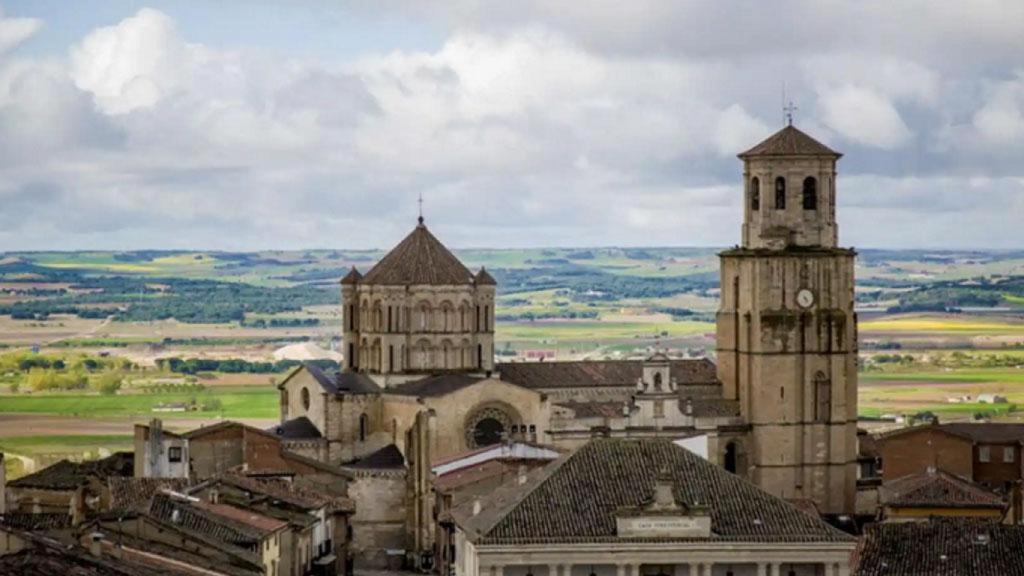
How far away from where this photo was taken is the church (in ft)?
407

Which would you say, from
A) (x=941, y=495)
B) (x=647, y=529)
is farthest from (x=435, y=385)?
(x=647, y=529)

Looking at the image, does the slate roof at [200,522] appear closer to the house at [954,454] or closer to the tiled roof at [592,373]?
the tiled roof at [592,373]

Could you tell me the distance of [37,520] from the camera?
87.8 metres

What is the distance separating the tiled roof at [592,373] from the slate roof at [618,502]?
50196 mm

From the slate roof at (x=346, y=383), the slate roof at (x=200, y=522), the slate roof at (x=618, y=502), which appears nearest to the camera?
the slate roof at (x=618, y=502)

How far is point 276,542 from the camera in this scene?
90.6 meters

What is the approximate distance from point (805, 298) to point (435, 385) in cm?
1510

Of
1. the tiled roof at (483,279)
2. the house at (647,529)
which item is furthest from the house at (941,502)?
the tiled roof at (483,279)

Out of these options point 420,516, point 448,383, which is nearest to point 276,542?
point 420,516

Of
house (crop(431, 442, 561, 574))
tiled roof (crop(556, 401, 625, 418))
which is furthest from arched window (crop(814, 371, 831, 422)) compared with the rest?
house (crop(431, 442, 561, 574))

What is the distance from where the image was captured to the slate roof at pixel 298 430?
422ft

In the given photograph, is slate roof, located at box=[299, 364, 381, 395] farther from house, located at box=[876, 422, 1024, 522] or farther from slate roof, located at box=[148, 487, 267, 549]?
slate roof, located at box=[148, 487, 267, 549]

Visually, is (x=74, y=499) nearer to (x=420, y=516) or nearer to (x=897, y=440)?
(x=420, y=516)

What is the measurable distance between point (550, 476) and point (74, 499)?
2287cm
